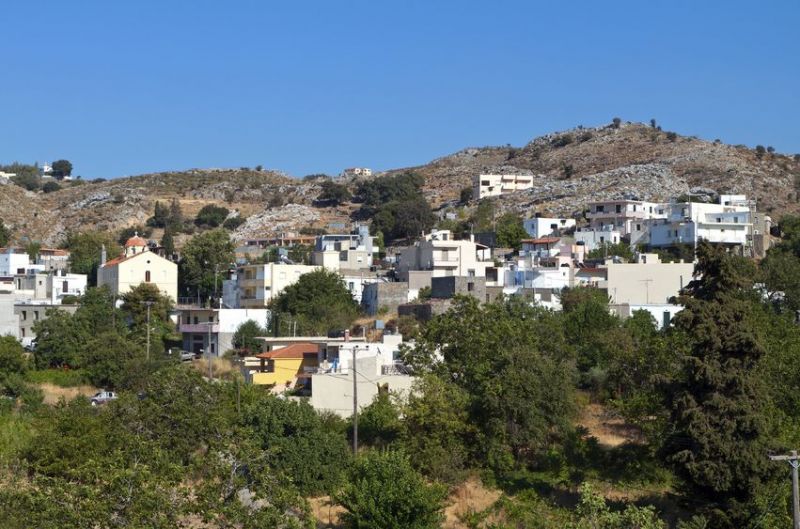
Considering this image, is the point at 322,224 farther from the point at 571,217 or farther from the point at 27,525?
the point at 27,525

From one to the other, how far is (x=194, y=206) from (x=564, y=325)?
82.7 metres

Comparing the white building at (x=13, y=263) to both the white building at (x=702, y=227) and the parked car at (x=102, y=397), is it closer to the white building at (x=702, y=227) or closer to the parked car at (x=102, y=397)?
the parked car at (x=102, y=397)

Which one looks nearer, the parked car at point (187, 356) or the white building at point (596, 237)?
the parked car at point (187, 356)

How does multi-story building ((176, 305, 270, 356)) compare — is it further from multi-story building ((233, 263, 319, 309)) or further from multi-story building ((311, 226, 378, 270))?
multi-story building ((311, 226, 378, 270))

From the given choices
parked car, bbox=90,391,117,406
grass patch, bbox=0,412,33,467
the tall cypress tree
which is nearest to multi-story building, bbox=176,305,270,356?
parked car, bbox=90,391,117,406

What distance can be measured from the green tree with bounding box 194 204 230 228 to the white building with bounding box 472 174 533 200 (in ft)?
80.2

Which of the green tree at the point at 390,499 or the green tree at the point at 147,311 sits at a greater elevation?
the green tree at the point at 147,311

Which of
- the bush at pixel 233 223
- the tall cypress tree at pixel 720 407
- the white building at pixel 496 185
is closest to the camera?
the tall cypress tree at pixel 720 407

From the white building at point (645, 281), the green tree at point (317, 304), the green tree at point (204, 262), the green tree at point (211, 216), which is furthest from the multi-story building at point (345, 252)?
the green tree at point (211, 216)

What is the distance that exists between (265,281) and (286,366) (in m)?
20.6

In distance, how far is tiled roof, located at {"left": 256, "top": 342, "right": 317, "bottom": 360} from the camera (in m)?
55.7

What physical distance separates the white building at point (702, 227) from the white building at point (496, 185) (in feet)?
119

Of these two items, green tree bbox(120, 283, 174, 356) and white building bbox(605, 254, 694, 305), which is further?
white building bbox(605, 254, 694, 305)

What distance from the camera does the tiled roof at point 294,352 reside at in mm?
55725
